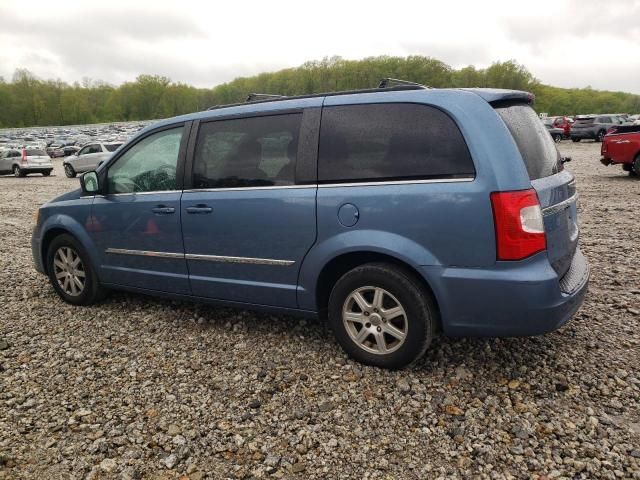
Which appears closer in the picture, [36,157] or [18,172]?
[36,157]

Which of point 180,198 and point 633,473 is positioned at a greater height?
point 180,198

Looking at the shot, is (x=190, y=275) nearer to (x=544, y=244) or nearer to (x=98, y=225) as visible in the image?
(x=98, y=225)

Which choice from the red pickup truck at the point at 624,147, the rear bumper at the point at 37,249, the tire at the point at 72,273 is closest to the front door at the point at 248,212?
the tire at the point at 72,273

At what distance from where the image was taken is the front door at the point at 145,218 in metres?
4.04

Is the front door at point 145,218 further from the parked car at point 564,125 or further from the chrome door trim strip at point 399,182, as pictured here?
the parked car at point 564,125

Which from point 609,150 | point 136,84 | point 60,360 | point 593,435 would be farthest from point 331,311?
point 136,84

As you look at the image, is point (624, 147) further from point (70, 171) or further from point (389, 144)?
point (70, 171)

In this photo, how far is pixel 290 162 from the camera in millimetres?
3469

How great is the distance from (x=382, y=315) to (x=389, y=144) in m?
1.10

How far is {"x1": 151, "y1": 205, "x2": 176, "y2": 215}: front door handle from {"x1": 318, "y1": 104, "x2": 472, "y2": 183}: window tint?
1365 mm

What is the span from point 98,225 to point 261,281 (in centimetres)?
183

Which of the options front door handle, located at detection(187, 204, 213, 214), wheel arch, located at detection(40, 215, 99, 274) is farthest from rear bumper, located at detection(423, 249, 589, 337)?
wheel arch, located at detection(40, 215, 99, 274)

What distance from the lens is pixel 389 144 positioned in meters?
3.13

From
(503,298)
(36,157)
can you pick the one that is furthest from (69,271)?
(36,157)
